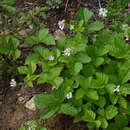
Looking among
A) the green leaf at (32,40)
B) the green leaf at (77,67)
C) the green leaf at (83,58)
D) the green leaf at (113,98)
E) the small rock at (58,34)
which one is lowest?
the green leaf at (113,98)

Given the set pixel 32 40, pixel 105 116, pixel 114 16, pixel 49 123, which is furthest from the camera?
pixel 114 16

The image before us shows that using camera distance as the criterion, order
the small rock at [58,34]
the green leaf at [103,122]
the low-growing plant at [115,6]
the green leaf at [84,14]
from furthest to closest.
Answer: the low-growing plant at [115,6] < the small rock at [58,34] < the green leaf at [84,14] < the green leaf at [103,122]

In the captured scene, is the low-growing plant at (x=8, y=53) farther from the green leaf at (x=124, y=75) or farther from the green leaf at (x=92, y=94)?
the green leaf at (x=124, y=75)

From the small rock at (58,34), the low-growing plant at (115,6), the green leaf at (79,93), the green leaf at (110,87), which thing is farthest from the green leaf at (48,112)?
the low-growing plant at (115,6)

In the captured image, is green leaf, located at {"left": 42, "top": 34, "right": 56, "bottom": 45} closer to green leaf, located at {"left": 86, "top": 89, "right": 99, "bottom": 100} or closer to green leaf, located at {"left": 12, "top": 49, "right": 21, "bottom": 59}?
green leaf, located at {"left": 12, "top": 49, "right": 21, "bottom": 59}

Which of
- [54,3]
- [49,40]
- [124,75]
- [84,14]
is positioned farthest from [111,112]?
[54,3]

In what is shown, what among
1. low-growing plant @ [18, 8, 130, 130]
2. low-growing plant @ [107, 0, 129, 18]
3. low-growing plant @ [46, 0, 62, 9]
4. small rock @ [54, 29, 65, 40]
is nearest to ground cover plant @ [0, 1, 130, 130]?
low-growing plant @ [18, 8, 130, 130]

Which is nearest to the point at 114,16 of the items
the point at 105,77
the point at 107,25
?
the point at 107,25

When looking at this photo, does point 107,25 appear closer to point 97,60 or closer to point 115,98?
point 97,60
